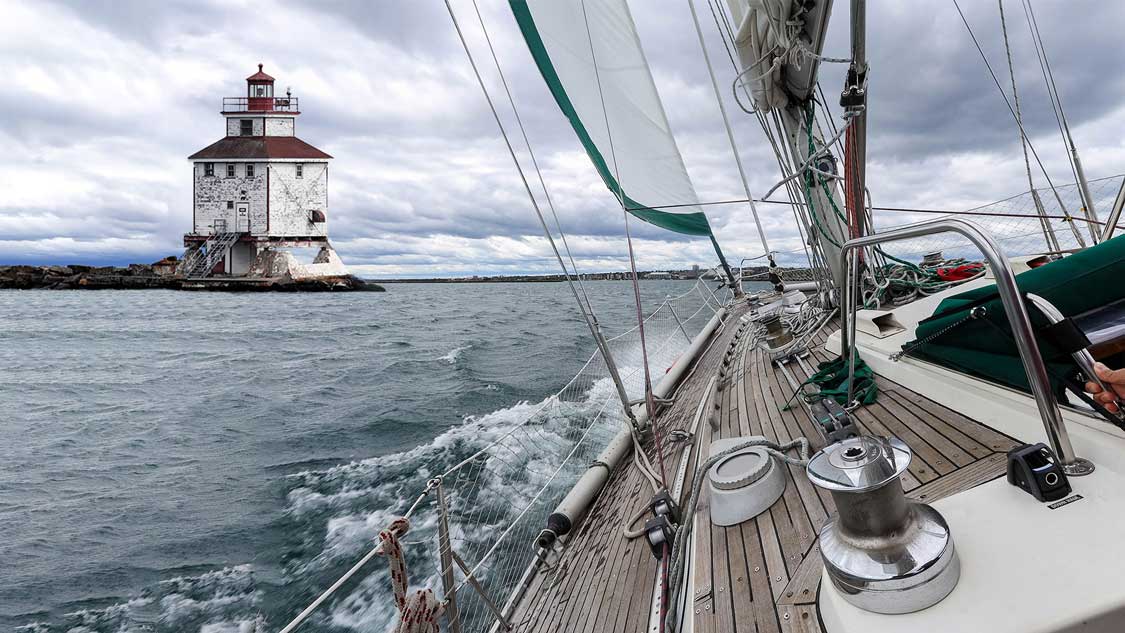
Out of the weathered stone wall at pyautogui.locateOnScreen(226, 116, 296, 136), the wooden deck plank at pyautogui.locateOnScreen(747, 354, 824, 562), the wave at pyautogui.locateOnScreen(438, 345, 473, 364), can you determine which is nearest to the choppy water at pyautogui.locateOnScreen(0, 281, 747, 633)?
the wave at pyautogui.locateOnScreen(438, 345, 473, 364)

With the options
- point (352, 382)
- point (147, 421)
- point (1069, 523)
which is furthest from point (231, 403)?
point (1069, 523)

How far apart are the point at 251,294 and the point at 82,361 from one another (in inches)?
1128

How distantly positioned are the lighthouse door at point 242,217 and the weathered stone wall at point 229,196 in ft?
0.33

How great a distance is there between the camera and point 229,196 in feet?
121

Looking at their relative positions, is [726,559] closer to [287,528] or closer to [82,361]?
[287,528]

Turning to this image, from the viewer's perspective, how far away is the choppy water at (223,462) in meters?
3.71

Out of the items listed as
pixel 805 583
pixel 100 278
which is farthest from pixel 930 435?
pixel 100 278

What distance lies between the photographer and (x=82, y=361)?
49.2 feet

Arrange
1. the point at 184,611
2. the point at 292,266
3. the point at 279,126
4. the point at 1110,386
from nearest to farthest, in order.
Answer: the point at 1110,386 → the point at 184,611 → the point at 279,126 → the point at 292,266

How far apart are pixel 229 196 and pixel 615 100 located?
4061 cm

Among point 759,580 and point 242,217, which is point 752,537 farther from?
point 242,217

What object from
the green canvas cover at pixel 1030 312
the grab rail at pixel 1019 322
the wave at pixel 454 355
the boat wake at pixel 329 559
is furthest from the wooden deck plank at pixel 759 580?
the wave at pixel 454 355

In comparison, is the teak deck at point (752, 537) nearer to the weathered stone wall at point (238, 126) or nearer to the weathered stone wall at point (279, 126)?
the weathered stone wall at point (279, 126)

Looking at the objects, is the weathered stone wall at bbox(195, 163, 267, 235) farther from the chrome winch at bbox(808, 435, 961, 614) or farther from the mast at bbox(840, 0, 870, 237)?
the chrome winch at bbox(808, 435, 961, 614)
